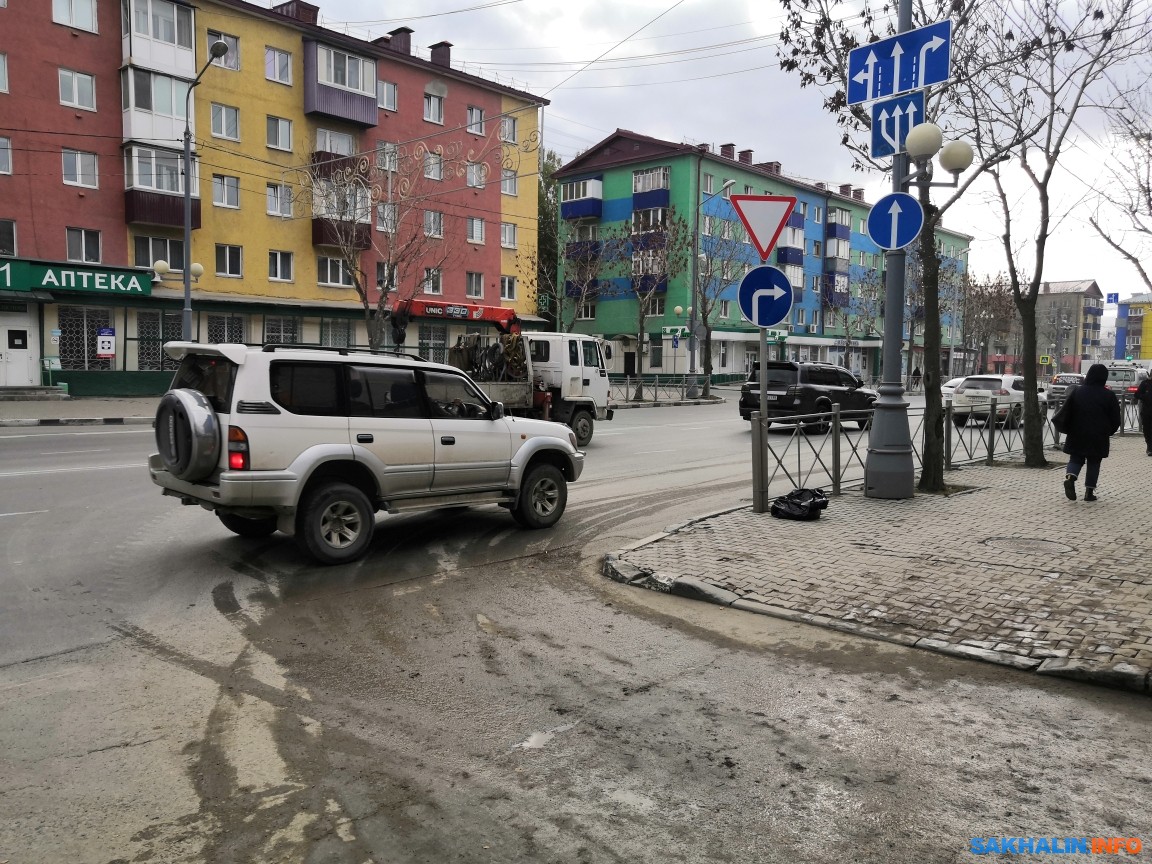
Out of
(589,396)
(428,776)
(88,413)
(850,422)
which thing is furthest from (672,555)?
(88,413)

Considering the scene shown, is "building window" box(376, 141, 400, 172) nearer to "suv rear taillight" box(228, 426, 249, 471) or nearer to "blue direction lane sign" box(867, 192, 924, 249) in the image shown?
"blue direction lane sign" box(867, 192, 924, 249)

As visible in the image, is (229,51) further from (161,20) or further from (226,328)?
(226,328)

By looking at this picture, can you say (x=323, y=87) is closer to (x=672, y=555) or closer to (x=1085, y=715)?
(x=672, y=555)

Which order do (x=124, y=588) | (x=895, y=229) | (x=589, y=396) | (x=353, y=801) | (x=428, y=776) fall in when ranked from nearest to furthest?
1. (x=353, y=801)
2. (x=428, y=776)
3. (x=124, y=588)
4. (x=895, y=229)
5. (x=589, y=396)

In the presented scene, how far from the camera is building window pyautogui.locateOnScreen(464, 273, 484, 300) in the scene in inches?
1631

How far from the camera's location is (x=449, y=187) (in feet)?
128

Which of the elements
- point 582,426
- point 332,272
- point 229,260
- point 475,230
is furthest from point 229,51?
point 582,426

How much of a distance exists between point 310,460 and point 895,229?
669cm

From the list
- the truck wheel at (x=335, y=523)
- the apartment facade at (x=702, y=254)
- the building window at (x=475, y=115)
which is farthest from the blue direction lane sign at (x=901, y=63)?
the building window at (x=475, y=115)

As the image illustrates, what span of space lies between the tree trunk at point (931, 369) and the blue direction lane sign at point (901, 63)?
1.57 m

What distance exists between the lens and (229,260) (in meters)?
33.0

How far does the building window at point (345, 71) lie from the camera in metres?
34.8

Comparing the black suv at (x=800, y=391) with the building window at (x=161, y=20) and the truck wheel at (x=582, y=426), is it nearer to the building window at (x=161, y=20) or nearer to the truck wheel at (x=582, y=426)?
the truck wheel at (x=582, y=426)

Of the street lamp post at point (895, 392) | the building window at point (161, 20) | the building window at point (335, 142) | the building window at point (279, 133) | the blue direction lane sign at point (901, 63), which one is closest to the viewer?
the blue direction lane sign at point (901, 63)
